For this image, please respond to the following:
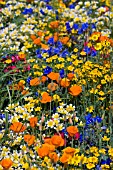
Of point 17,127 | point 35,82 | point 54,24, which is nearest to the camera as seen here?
point 17,127

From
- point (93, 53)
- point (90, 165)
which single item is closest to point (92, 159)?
point (90, 165)

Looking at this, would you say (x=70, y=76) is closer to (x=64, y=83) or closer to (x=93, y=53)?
(x=64, y=83)

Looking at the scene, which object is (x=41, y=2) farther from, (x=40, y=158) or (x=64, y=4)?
(x=40, y=158)

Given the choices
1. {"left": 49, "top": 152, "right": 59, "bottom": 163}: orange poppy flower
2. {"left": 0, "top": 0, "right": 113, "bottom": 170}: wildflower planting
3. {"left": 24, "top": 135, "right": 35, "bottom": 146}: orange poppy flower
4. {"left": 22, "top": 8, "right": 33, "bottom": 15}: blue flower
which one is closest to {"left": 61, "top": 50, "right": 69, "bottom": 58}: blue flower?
{"left": 0, "top": 0, "right": 113, "bottom": 170}: wildflower planting

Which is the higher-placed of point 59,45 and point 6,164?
point 59,45

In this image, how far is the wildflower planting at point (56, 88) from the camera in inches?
123

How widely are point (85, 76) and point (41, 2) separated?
1822 millimetres

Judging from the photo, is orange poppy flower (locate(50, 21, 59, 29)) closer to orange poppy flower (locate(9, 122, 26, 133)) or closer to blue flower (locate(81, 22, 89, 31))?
blue flower (locate(81, 22, 89, 31))

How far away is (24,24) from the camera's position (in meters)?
5.08

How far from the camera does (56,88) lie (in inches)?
149

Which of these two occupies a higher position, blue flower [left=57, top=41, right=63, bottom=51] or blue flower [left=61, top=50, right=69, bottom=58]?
blue flower [left=57, top=41, right=63, bottom=51]

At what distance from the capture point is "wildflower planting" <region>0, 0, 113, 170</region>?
3121mm

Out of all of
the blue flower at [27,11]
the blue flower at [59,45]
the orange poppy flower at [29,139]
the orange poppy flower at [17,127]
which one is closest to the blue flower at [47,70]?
the blue flower at [59,45]

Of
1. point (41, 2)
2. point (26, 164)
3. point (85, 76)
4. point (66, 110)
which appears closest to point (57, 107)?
point (66, 110)
